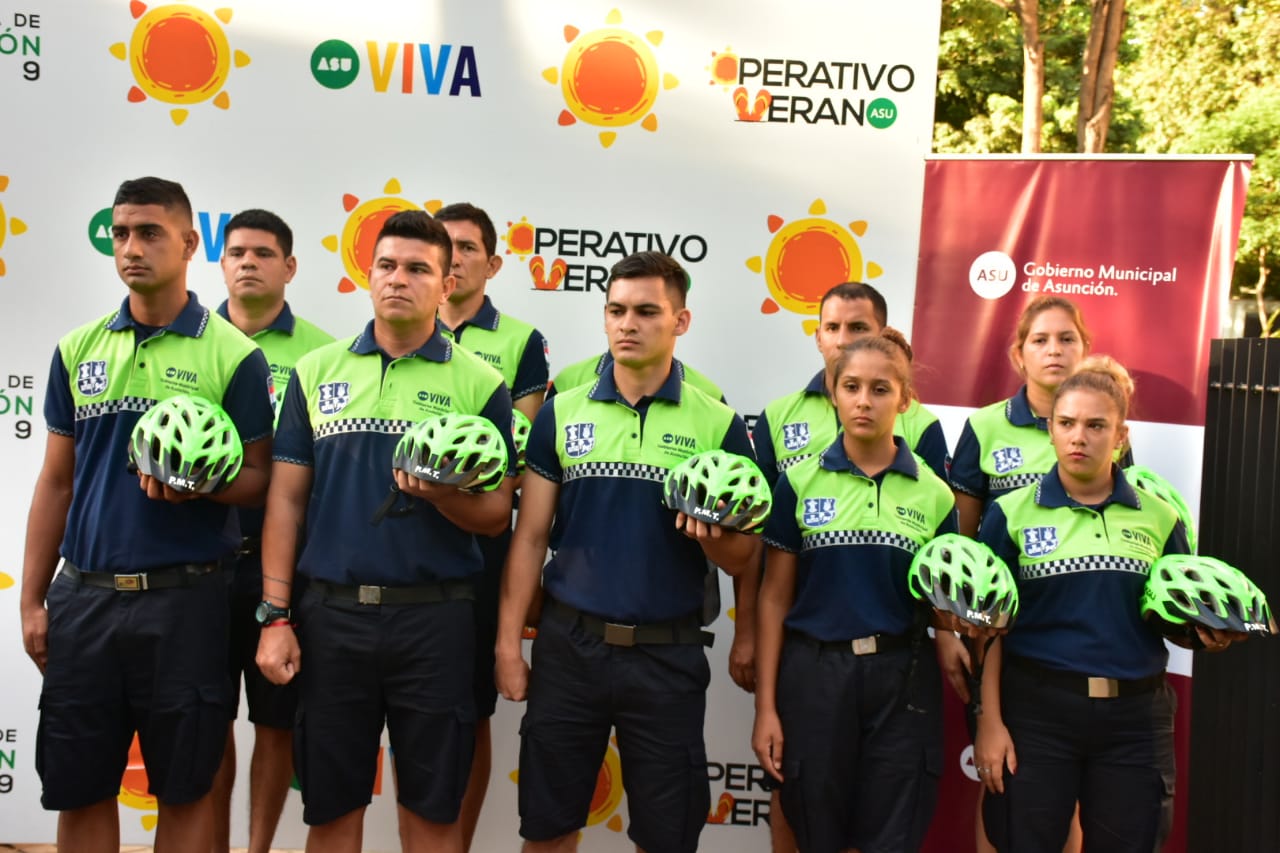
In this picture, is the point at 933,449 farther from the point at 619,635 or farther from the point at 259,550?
the point at 259,550

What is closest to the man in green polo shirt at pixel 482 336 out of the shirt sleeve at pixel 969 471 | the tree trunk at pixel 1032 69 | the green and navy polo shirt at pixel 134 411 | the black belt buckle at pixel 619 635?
the black belt buckle at pixel 619 635

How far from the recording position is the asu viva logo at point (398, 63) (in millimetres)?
5512

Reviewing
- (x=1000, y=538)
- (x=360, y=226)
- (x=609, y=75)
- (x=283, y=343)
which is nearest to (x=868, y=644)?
(x=1000, y=538)

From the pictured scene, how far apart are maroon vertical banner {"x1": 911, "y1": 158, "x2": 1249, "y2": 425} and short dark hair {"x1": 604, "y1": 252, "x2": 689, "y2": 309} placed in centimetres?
194

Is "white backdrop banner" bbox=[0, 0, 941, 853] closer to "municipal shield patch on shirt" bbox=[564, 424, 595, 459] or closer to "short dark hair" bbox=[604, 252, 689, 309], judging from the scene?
"short dark hair" bbox=[604, 252, 689, 309]

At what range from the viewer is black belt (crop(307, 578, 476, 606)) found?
12.4 feet

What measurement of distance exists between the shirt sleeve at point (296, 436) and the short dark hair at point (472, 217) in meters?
1.38

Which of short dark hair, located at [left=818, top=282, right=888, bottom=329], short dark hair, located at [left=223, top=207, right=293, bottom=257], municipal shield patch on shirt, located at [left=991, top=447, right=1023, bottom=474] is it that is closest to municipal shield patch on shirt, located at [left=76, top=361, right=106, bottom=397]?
short dark hair, located at [left=223, top=207, right=293, bottom=257]

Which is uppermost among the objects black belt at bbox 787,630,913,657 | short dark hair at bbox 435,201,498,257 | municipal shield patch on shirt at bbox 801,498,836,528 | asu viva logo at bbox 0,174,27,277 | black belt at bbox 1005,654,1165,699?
short dark hair at bbox 435,201,498,257

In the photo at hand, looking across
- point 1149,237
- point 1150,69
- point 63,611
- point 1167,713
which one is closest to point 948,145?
point 1150,69

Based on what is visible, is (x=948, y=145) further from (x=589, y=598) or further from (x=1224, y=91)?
(x=589, y=598)

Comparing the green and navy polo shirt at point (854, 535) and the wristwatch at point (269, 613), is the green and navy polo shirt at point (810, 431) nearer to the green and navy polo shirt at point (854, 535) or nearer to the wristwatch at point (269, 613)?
the green and navy polo shirt at point (854, 535)

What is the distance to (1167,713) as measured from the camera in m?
4.09

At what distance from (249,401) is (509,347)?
1.39m
